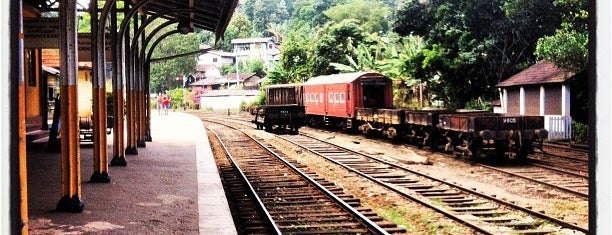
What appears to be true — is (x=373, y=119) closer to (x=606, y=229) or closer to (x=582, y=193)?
(x=582, y=193)

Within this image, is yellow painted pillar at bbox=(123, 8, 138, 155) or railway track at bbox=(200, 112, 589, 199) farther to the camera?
yellow painted pillar at bbox=(123, 8, 138, 155)

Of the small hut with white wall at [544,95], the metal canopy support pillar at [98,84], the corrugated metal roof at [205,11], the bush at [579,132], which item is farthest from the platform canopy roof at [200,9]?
the bush at [579,132]

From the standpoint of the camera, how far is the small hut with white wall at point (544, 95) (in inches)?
783

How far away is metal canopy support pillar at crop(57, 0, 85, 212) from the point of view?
6992 millimetres

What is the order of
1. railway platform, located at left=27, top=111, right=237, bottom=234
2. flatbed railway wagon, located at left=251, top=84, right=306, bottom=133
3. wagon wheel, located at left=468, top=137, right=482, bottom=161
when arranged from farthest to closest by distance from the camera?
flatbed railway wagon, located at left=251, top=84, right=306, bottom=133, wagon wheel, located at left=468, top=137, right=482, bottom=161, railway platform, located at left=27, top=111, right=237, bottom=234

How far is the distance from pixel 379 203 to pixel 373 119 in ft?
40.5

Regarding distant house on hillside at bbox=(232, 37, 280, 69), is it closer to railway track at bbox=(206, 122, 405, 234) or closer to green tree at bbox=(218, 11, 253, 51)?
green tree at bbox=(218, 11, 253, 51)

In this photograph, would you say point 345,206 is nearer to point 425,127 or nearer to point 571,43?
point 425,127

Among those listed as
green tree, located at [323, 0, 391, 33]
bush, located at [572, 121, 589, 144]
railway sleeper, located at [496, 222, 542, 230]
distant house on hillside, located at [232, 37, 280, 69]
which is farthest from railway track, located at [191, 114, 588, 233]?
distant house on hillside, located at [232, 37, 280, 69]

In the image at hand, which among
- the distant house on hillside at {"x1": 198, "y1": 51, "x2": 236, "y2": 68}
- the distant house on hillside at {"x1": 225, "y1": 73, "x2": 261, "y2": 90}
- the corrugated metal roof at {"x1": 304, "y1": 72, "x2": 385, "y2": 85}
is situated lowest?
the corrugated metal roof at {"x1": 304, "y1": 72, "x2": 385, "y2": 85}

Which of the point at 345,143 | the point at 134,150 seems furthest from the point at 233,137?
the point at 134,150

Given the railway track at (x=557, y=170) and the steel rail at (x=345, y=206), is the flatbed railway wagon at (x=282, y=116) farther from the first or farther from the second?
the steel rail at (x=345, y=206)

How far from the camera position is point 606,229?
1782 mm

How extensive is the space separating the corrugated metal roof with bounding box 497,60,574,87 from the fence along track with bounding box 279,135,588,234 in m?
8.69
